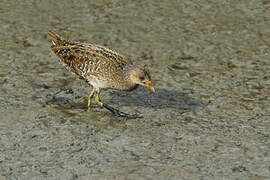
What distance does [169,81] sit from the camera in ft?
32.5

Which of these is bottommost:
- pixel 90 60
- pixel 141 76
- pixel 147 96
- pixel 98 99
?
pixel 147 96

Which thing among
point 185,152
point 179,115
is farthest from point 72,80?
point 185,152

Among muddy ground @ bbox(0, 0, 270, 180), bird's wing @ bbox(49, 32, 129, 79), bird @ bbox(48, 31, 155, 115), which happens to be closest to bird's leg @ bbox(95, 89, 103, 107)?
bird @ bbox(48, 31, 155, 115)

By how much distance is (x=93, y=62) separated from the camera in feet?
29.3

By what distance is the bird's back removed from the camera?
890cm

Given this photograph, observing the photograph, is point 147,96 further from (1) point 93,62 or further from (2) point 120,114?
(1) point 93,62

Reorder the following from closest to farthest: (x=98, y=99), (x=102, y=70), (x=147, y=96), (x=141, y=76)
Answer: (x=141, y=76) < (x=102, y=70) < (x=98, y=99) < (x=147, y=96)

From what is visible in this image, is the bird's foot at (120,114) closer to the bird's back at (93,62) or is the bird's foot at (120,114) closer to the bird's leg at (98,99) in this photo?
the bird's leg at (98,99)

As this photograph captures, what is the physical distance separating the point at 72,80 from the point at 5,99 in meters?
1.12

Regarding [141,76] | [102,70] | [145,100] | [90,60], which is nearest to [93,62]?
[90,60]

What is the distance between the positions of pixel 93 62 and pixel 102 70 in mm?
158

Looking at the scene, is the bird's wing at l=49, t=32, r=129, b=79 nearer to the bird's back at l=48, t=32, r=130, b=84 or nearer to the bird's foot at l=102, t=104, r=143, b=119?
the bird's back at l=48, t=32, r=130, b=84

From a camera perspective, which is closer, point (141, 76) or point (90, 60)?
point (141, 76)

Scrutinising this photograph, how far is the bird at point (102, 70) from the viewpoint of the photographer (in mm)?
8826
